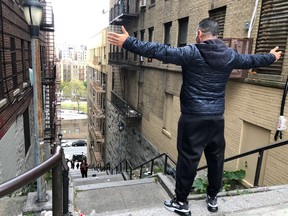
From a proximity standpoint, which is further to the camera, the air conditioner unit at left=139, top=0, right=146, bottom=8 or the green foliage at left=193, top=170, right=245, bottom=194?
the air conditioner unit at left=139, top=0, right=146, bottom=8

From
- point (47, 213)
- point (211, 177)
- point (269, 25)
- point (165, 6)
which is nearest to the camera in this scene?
point (211, 177)

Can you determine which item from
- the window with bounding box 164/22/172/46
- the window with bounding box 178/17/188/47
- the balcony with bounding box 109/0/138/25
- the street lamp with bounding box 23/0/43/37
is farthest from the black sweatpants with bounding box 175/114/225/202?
the balcony with bounding box 109/0/138/25

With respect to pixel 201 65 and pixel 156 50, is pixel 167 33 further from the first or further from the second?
pixel 156 50

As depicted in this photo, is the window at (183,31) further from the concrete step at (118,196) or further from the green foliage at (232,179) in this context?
the concrete step at (118,196)

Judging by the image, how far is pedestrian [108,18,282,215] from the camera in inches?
96.7

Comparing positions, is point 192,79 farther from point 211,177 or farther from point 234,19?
point 234,19

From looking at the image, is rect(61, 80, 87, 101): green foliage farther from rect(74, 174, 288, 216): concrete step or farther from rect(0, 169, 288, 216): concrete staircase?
rect(74, 174, 288, 216): concrete step

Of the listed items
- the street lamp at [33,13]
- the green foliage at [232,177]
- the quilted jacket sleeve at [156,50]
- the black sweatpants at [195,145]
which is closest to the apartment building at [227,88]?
the green foliage at [232,177]

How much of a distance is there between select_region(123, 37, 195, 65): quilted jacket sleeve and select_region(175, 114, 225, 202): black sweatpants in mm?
627

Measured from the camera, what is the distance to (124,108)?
53.7ft

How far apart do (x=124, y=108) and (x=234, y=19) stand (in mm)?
9832

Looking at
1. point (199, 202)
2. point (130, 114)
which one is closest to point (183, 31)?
point (130, 114)

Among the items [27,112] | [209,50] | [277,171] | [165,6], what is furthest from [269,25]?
[27,112]

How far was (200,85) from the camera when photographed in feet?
8.66
